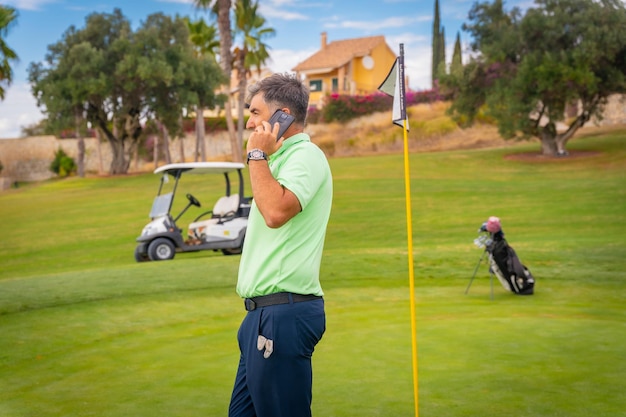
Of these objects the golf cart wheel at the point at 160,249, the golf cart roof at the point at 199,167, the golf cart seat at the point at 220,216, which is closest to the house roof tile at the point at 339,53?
the golf cart roof at the point at 199,167

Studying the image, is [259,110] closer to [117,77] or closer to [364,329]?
[364,329]

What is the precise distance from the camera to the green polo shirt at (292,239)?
122 inches

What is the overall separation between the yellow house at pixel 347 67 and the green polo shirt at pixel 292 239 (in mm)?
64165

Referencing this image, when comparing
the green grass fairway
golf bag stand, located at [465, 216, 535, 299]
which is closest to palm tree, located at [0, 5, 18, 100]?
the green grass fairway

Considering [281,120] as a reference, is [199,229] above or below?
below

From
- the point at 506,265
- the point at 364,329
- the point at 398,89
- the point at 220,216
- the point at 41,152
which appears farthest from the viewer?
the point at 41,152

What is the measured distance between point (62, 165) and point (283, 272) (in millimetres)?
57479

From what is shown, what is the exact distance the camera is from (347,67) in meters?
70.1

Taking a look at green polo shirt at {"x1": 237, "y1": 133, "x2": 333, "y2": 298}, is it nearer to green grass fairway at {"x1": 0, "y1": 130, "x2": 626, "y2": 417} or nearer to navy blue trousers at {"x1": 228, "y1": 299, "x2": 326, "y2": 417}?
navy blue trousers at {"x1": 228, "y1": 299, "x2": 326, "y2": 417}

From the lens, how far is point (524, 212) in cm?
2591

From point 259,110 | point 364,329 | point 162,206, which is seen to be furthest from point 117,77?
point 259,110

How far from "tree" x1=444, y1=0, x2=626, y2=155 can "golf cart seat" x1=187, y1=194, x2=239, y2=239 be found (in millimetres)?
21889

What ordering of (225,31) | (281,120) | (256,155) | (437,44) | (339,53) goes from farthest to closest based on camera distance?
(339,53)
(437,44)
(225,31)
(281,120)
(256,155)

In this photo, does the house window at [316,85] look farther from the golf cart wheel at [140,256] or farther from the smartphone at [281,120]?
the smartphone at [281,120]
